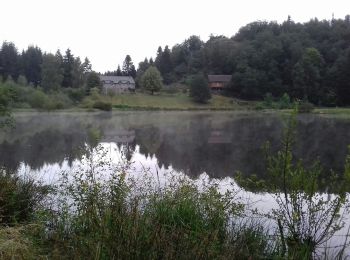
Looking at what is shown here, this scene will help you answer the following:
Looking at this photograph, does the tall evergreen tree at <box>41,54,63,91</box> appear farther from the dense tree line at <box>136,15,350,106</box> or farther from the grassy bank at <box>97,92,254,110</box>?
the dense tree line at <box>136,15,350,106</box>

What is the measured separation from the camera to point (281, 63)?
10825cm

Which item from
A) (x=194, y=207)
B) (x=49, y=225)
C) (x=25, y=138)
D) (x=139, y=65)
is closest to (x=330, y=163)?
(x=194, y=207)

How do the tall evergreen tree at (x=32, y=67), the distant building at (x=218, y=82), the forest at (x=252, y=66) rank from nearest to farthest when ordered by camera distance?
the forest at (x=252, y=66) < the distant building at (x=218, y=82) < the tall evergreen tree at (x=32, y=67)

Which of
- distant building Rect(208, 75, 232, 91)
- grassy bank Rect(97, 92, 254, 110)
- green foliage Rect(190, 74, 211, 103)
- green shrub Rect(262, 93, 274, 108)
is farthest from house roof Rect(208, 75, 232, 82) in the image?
green foliage Rect(190, 74, 211, 103)

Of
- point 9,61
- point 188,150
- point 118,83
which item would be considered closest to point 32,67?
point 9,61

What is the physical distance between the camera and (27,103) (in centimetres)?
6650

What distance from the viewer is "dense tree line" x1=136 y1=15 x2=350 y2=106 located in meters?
93.3

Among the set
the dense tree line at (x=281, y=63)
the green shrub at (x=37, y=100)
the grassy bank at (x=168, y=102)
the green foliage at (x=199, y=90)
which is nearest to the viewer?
the green shrub at (x=37, y=100)

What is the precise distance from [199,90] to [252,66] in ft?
85.8

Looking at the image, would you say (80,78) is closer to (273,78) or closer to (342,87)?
(273,78)

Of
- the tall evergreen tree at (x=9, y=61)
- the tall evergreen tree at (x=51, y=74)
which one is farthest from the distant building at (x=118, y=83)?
the tall evergreen tree at (x=9, y=61)

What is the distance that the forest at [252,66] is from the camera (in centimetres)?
9219

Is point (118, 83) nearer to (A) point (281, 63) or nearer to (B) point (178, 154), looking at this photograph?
(A) point (281, 63)

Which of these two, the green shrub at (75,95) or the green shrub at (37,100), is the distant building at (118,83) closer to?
the green shrub at (75,95)
